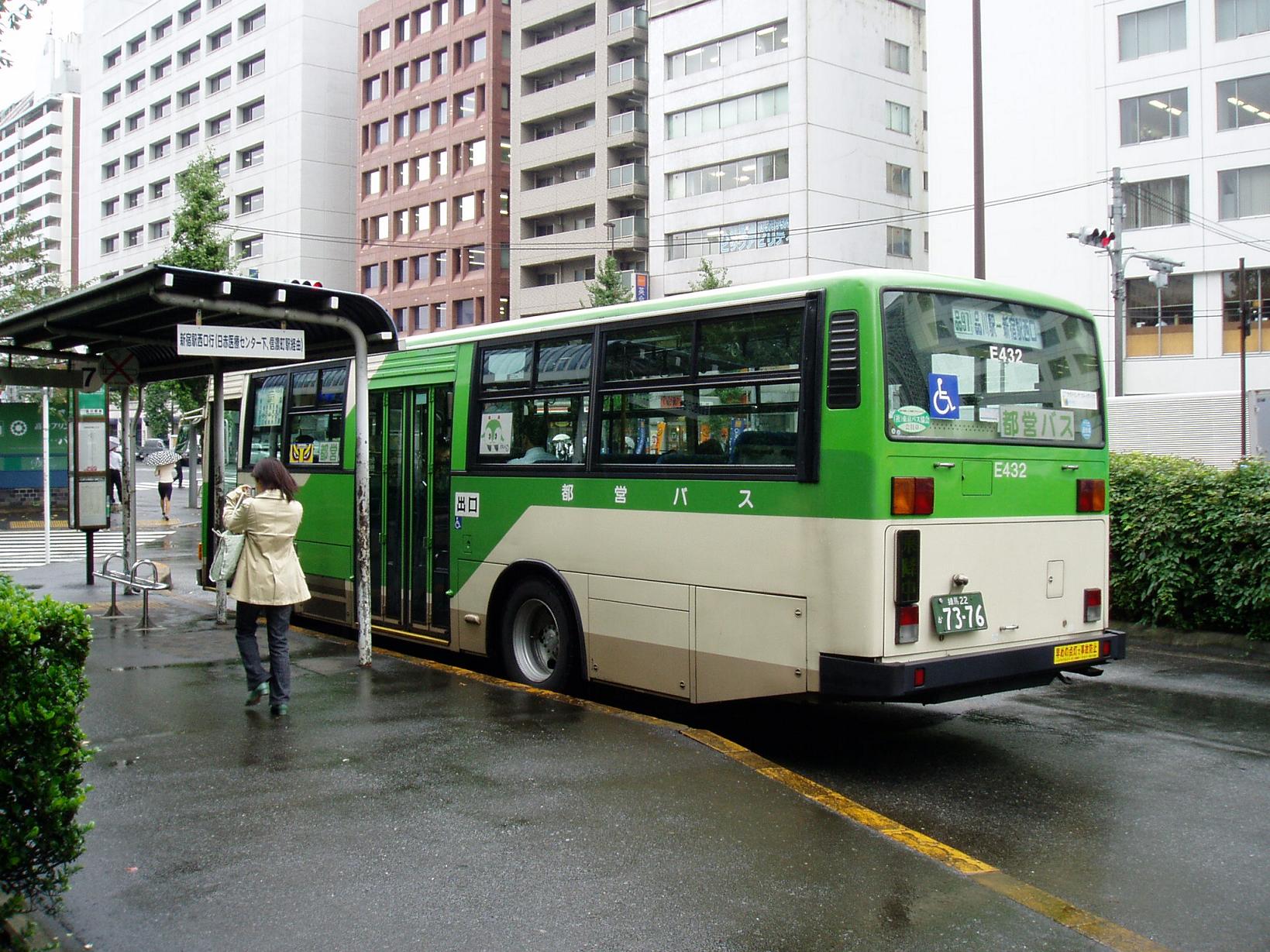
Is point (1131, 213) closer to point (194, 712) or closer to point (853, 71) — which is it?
point (853, 71)

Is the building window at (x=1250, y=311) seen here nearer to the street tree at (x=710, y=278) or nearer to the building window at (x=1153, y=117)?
the building window at (x=1153, y=117)

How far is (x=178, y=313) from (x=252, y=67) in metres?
75.7

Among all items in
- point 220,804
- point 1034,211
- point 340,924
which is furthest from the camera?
point 1034,211

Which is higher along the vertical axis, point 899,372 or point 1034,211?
point 1034,211

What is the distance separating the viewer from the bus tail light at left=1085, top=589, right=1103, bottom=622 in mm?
7430

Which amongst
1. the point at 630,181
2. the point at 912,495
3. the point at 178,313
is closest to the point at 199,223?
the point at 178,313

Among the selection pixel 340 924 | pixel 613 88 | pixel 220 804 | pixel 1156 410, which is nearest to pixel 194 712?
pixel 220 804

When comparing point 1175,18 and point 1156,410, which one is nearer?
point 1156,410

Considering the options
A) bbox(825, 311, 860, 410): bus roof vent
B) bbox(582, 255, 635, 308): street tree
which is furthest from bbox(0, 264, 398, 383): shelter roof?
bbox(582, 255, 635, 308): street tree

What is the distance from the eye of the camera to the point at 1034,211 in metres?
45.5

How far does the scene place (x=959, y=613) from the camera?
6.65 m

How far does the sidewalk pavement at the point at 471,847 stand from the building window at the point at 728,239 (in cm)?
4557

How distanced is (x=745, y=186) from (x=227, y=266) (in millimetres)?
26160

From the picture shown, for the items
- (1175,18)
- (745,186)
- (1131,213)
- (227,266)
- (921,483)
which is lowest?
(921,483)
